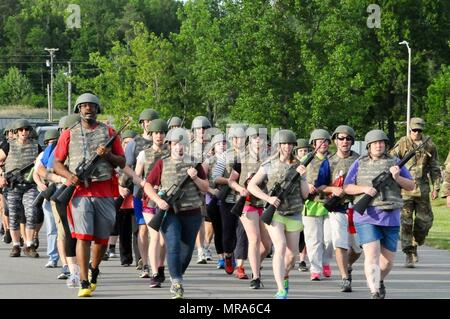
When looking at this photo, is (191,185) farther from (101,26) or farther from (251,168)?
(101,26)

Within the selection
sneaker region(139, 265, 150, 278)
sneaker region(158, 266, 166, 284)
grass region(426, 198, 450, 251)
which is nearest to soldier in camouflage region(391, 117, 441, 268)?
grass region(426, 198, 450, 251)

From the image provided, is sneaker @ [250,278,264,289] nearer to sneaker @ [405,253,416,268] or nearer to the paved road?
the paved road

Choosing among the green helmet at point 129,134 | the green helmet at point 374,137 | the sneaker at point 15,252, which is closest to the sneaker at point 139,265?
the green helmet at point 129,134

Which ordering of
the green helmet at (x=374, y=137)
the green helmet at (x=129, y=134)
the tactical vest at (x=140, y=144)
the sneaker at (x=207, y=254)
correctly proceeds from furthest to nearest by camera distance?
the sneaker at (x=207, y=254) < the green helmet at (x=129, y=134) < the tactical vest at (x=140, y=144) < the green helmet at (x=374, y=137)

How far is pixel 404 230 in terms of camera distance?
1672cm

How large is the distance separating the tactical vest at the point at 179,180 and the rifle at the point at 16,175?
506cm

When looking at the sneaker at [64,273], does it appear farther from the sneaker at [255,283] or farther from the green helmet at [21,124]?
the green helmet at [21,124]

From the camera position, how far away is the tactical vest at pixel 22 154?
17250mm

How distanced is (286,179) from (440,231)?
13.4m

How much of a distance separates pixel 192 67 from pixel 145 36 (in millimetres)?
5449

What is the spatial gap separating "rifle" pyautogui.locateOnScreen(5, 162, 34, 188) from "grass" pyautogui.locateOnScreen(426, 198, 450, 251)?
7.51 meters

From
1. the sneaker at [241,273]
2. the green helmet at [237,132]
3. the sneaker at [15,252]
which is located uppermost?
the green helmet at [237,132]
